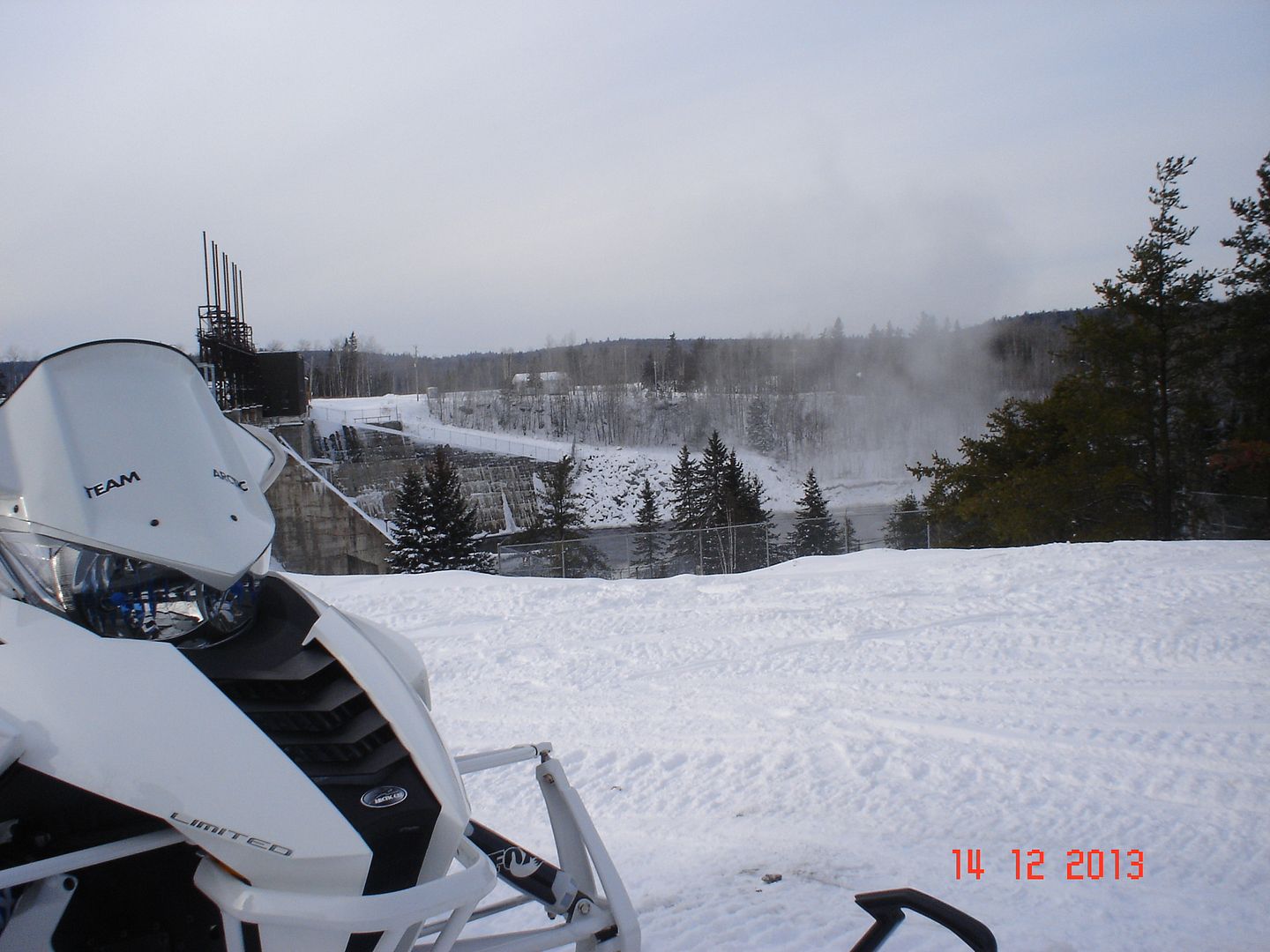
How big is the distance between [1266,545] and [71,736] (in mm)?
11843

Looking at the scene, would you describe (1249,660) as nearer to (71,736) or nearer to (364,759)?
(364,759)

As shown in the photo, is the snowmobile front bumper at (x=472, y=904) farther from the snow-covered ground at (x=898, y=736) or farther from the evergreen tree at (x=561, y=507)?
the evergreen tree at (x=561, y=507)

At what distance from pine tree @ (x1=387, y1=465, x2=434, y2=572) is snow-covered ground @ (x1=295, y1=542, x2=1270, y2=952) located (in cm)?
2224

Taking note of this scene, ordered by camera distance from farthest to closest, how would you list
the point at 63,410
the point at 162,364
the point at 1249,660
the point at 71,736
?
the point at 1249,660 < the point at 162,364 < the point at 63,410 < the point at 71,736

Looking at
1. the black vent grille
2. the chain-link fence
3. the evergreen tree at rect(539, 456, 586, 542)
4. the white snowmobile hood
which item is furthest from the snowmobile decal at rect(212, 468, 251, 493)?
the evergreen tree at rect(539, 456, 586, 542)

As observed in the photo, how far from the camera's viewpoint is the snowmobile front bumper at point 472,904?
152 centimetres

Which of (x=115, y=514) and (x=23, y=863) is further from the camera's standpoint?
(x=115, y=514)

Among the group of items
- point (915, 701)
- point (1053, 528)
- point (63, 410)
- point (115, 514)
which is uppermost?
point (63, 410)

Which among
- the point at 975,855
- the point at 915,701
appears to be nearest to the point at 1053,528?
the point at 915,701

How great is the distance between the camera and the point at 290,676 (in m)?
1.74

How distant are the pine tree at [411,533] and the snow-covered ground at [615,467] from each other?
1690 centimetres

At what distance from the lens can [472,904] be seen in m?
1.65

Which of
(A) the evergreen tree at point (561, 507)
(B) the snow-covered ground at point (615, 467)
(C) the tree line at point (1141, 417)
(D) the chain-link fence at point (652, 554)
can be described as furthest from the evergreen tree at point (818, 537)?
(B) the snow-covered ground at point (615, 467)
